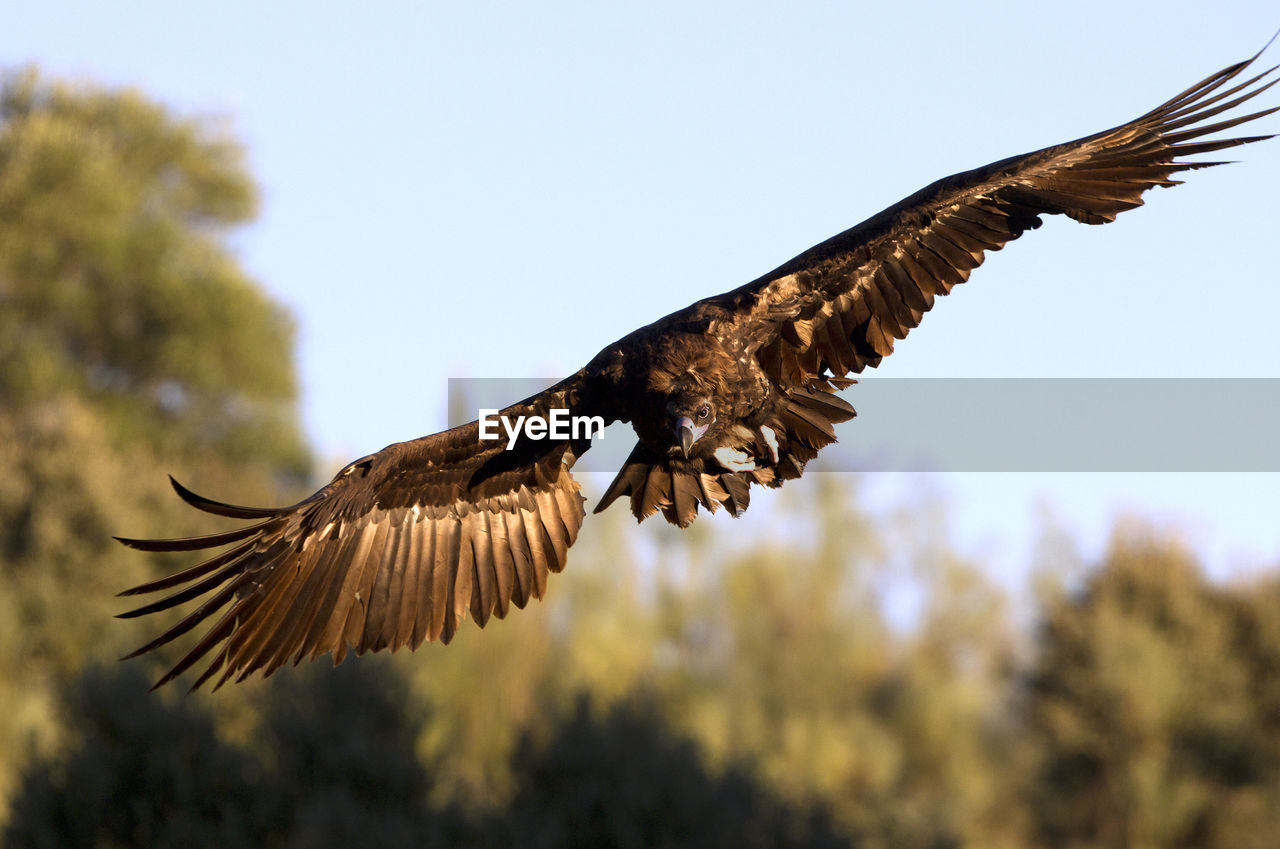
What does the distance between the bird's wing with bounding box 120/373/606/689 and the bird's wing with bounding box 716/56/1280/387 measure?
3.92ft

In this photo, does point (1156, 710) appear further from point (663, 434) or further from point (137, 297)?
point (137, 297)

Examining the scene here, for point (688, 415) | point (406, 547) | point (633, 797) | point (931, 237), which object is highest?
point (931, 237)

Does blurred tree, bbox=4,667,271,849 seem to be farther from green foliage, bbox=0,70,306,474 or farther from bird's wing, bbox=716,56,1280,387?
green foliage, bbox=0,70,306,474

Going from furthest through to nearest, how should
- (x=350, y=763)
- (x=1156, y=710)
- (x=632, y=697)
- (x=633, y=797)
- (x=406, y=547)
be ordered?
(x=1156, y=710)
(x=632, y=697)
(x=633, y=797)
(x=350, y=763)
(x=406, y=547)

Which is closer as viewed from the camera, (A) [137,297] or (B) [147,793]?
(B) [147,793]

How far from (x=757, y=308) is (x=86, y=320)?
120ft

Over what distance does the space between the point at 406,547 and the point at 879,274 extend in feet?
9.93

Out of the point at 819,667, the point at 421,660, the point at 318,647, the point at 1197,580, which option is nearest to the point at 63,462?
the point at 421,660

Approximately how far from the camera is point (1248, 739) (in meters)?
30.5

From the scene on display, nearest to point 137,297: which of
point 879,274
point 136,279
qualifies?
point 136,279

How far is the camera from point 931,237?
9031mm

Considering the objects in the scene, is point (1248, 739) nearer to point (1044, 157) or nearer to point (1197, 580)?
point (1197, 580)

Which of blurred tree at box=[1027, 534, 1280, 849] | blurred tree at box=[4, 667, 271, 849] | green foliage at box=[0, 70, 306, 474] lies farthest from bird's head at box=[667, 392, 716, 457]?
green foliage at box=[0, 70, 306, 474]

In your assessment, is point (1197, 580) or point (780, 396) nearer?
point (780, 396)
